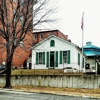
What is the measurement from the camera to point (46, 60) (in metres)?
32.9

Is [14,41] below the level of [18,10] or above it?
below

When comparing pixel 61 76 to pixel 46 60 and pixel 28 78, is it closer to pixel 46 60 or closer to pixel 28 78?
pixel 28 78

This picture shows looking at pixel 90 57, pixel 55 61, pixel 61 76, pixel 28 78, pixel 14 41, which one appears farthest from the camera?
pixel 90 57

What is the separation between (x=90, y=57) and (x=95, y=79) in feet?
93.4

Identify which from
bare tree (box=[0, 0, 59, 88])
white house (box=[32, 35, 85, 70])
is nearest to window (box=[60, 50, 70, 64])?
white house (box=[32, 35, 85, 70])

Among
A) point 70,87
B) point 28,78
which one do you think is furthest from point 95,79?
point 28,78

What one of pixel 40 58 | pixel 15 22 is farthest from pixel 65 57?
pixel 15 22

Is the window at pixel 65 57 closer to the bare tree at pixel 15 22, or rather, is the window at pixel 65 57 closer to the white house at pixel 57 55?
the white house at pixel 57 55

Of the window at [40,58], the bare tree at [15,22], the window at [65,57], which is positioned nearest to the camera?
the bare tree at [15,22]

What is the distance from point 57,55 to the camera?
3238 centimetres

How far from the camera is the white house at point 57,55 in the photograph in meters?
31.5

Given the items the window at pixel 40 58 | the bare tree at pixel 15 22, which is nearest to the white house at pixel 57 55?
the window at pixel 40 58

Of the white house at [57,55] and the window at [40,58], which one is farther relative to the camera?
the window at [40,58]

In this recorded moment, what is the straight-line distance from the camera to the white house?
103 feet
